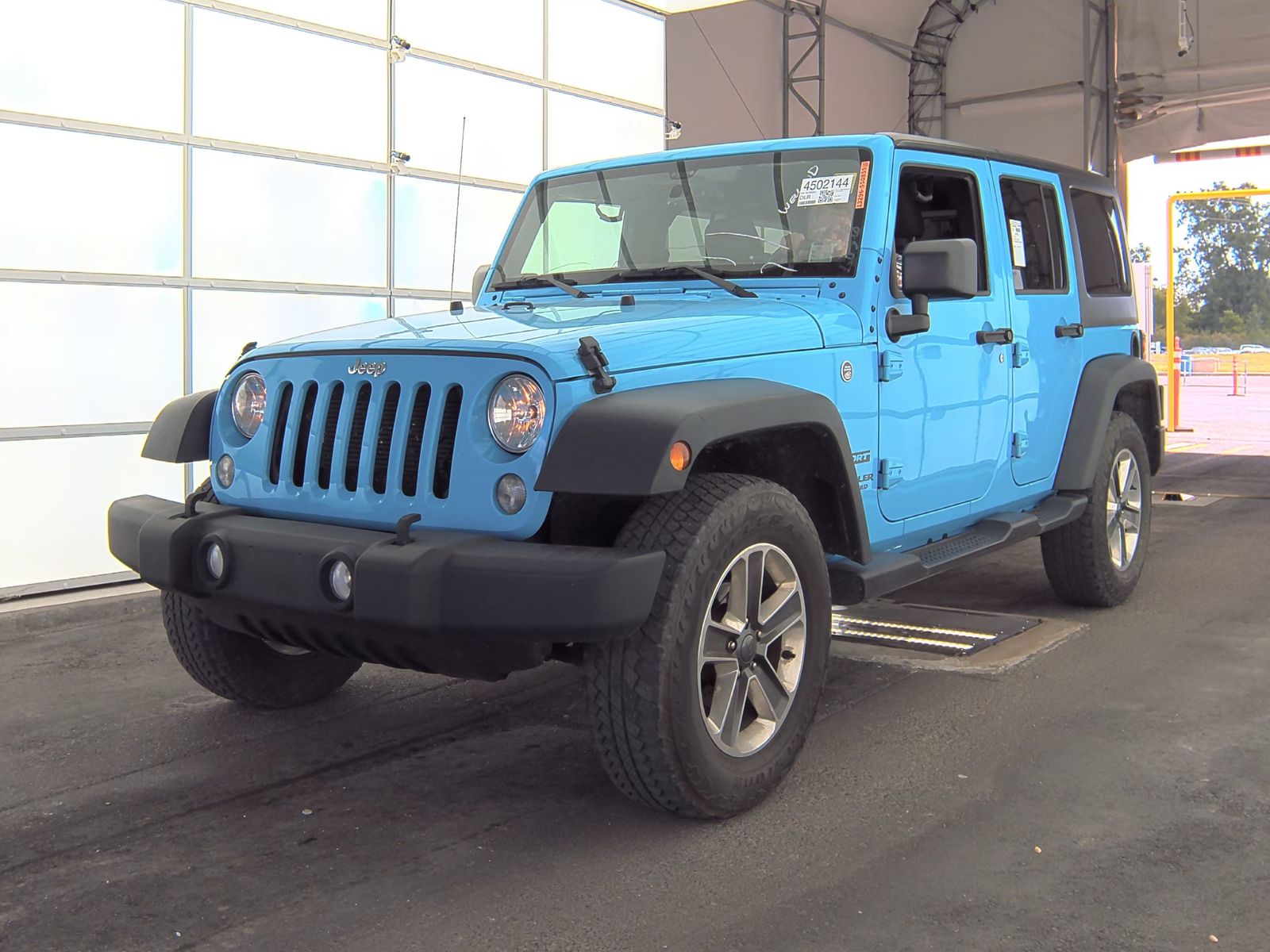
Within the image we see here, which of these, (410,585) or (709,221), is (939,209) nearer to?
(709,221)

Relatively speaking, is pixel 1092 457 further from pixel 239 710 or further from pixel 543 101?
pixel 543 101

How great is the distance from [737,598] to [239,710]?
6.75 ft

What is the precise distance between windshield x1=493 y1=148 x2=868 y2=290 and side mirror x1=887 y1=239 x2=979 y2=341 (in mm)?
193

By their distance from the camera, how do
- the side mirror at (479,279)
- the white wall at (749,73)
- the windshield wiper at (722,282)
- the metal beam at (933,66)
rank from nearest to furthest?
the windshield wiper at (722,282)
the side mirror at (479,279)
the white wall at (749,73)
the metal beam at (933,66)

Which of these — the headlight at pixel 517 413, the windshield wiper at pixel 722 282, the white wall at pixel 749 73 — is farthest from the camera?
the white wall at pixel 749 73

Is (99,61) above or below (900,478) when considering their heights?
above

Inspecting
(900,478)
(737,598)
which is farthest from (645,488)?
(900,478)

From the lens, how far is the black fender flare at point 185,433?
3998 mm

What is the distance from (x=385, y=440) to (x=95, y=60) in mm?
4927

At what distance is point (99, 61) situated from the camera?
719 centimetres

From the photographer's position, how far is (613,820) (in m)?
3.48

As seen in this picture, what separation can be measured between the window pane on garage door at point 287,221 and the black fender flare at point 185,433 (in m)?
3.91

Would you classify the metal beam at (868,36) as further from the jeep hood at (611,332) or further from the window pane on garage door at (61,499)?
the jeep hood at (611,332)

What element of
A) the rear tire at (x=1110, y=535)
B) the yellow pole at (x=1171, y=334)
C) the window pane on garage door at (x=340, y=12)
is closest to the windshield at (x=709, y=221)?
the rear tire at (x=1110, y=535)
